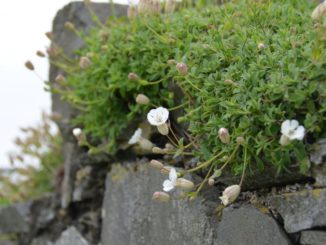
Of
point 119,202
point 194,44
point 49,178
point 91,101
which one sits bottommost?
point 49,178

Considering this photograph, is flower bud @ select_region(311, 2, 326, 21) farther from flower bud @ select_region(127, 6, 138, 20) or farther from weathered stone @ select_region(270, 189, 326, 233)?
flower bud @ select_region(127, 6, 138, 20)

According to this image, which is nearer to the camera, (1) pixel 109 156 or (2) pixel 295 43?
(2) pixel 295 43

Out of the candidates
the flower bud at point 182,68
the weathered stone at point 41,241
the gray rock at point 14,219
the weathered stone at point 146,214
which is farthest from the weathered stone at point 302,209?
the gray rock at point 14,219

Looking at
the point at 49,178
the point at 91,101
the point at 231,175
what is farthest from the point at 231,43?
the point at 49,178

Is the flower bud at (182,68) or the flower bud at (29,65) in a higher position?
the flower bud at (182,68)

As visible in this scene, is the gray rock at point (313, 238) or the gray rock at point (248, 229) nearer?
the gray rock at point (313, 238)

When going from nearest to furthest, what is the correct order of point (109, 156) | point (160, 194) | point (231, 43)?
point (160, 194) < point (231, 43) < point (109, 156)

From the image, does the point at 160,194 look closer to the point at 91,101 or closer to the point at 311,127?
the point at 311,127

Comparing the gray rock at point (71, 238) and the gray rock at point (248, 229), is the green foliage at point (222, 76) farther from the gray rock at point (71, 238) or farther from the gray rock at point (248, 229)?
the gray rock at point (71, 238)
